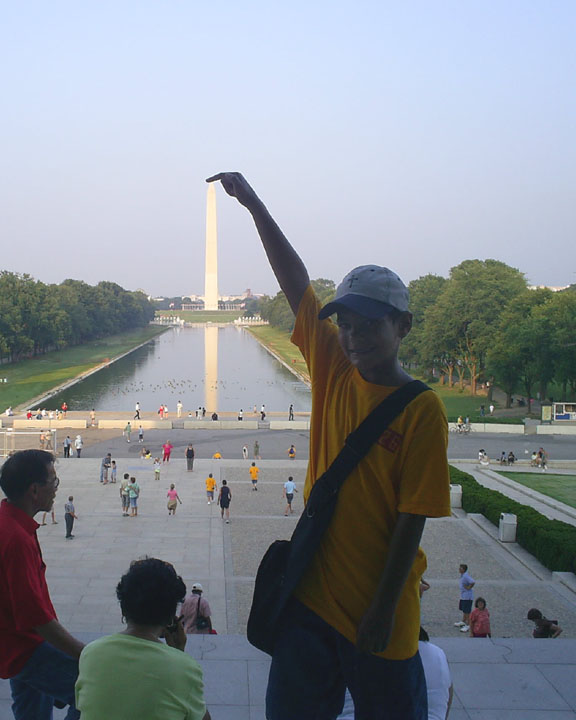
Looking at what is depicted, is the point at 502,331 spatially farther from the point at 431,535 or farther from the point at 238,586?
the point at 238,586

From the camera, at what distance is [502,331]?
130 ft

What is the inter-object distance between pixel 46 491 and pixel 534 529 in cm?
1248

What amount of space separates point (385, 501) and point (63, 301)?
80.2 m

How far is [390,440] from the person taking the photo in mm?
2332

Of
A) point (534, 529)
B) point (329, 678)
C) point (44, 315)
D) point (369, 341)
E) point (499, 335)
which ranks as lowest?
point (534, 529)

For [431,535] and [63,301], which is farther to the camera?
[63,301]

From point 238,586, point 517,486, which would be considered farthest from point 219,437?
point 238,586

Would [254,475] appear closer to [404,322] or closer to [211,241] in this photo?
[404,322]

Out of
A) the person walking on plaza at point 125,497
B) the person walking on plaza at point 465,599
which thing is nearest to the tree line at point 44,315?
the person walking on plaza at point 125,497

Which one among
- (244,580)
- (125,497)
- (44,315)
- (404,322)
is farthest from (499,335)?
(44,315)

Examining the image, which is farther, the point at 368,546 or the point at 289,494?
the point at 289,494

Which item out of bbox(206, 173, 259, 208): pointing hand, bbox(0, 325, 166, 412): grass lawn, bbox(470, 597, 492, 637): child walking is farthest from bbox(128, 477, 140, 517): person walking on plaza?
bbox(0, 325, 166, 412): grass lawn

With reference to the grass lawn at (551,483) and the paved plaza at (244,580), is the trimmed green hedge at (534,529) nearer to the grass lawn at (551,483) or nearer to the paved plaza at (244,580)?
the paved plaza at (244,580)

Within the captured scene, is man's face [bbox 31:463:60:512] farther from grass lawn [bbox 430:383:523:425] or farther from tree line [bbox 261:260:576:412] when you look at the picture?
tree line [bbox 261:260:576:412]
